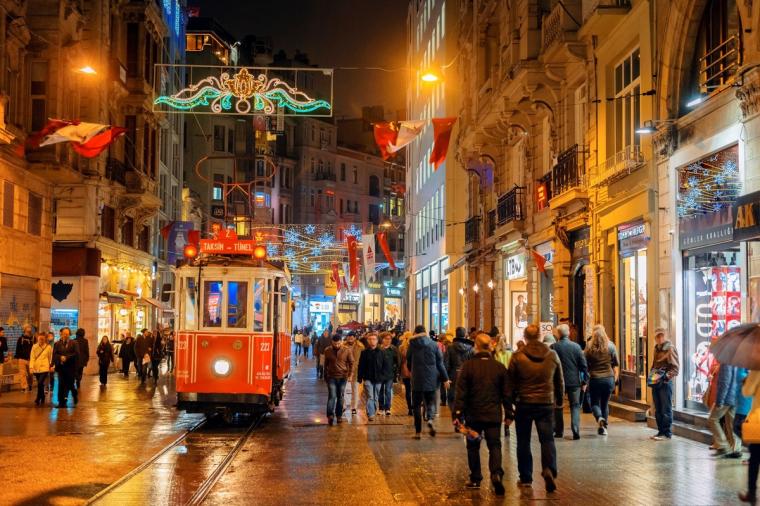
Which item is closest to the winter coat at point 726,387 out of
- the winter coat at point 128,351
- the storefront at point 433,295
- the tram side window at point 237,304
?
the tram side window at point 237,304

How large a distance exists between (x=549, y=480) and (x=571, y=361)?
16.1 feet

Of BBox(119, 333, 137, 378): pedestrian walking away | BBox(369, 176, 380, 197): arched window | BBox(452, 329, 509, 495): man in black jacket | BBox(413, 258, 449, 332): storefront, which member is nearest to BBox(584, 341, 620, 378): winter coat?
BBox(452, 329, 509, 495): man in black jacket

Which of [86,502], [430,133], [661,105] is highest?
[430,133]

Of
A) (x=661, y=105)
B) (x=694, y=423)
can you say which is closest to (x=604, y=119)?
(x=661, y=105)

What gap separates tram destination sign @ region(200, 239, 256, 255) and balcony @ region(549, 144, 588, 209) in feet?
25.9

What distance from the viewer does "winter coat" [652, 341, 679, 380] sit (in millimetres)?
14805

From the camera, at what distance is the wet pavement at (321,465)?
33.7 feet

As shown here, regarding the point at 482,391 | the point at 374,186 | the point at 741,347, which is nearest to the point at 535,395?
the point at 482,391

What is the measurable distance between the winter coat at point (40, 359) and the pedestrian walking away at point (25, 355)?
2.81m

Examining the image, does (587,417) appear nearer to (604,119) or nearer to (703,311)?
(703,311)

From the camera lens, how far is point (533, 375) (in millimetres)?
10570

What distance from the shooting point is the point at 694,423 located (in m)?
15.5

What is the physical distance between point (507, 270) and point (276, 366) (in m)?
14.6

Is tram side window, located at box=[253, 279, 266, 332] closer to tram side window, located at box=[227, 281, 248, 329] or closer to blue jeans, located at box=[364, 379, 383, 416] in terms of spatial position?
tram side window, located at box=[227, 281, 248, 329]
